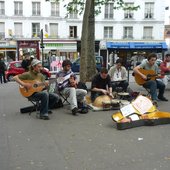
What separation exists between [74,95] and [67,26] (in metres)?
34.7

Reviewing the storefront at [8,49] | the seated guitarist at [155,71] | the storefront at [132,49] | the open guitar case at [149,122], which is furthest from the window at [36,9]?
the open guitar case at [149,122]

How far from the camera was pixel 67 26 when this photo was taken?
40.6 m

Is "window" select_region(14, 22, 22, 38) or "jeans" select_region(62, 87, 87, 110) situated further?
→ "window" select_region(14, 22, 22, 38)

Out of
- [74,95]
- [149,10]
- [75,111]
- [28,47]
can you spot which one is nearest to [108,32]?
[149,10]

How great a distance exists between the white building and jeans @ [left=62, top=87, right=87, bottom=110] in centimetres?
2973

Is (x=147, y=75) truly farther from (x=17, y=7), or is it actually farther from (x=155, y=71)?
(x=17, y=7)

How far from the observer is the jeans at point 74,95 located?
22.7ft

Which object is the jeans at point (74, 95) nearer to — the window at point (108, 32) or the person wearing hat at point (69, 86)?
the person wearing hat at point (69, 86)

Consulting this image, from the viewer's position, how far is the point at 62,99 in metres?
8.30

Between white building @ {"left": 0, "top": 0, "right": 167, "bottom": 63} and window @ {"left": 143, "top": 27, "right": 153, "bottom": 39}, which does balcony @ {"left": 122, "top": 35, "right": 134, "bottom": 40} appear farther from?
window @ {"left": 143, "top": 27, "right": 153, "bottom": 39}

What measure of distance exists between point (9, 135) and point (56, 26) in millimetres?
36282

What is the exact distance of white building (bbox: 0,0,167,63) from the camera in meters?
38.9

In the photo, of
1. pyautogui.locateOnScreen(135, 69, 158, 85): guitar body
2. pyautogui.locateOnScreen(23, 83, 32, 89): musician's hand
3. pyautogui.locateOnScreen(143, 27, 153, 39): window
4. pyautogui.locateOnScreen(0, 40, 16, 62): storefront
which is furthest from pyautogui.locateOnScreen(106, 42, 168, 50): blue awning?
pyautogui.locateOnScreen(23, 83, 32, 89): musician's hand

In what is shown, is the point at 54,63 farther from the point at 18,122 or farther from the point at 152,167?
the point at 152,167
